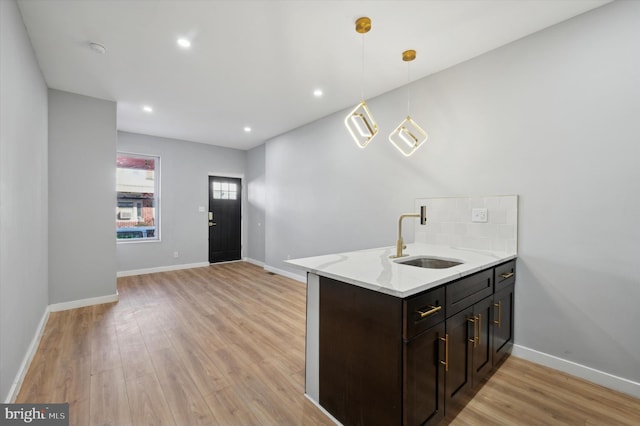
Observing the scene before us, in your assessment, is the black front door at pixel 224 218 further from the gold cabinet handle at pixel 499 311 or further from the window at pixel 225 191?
the gold cabinet handle at pixel 499 311

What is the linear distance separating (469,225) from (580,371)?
1347mm

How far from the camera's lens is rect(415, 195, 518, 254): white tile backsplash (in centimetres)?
244

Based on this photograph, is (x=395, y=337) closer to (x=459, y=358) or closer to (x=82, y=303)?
(x=459, y=358)

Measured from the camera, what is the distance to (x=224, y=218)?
671 cm

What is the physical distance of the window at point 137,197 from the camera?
5.50 metres

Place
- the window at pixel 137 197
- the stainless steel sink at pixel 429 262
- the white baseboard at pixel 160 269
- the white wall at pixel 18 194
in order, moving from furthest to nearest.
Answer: the window at pixel 137 197
the white baseboard at pixel 160 269
the stainless steel sink at pixel 429 262
the white wall at pixel 18 194

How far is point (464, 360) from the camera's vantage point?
68.7 inches

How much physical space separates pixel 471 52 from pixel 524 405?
2.89m

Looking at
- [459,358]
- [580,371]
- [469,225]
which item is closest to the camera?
[459,358]

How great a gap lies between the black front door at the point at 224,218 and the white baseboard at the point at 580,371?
5.86 meters

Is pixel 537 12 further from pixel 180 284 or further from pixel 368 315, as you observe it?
pixel 180 284

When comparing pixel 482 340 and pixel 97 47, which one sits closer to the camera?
pixel 482 340

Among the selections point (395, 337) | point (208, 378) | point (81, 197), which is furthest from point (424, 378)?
point (81, 197)

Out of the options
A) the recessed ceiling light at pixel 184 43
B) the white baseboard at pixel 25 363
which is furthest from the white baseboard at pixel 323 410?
the recessed ceiling light at pixel 184 43
